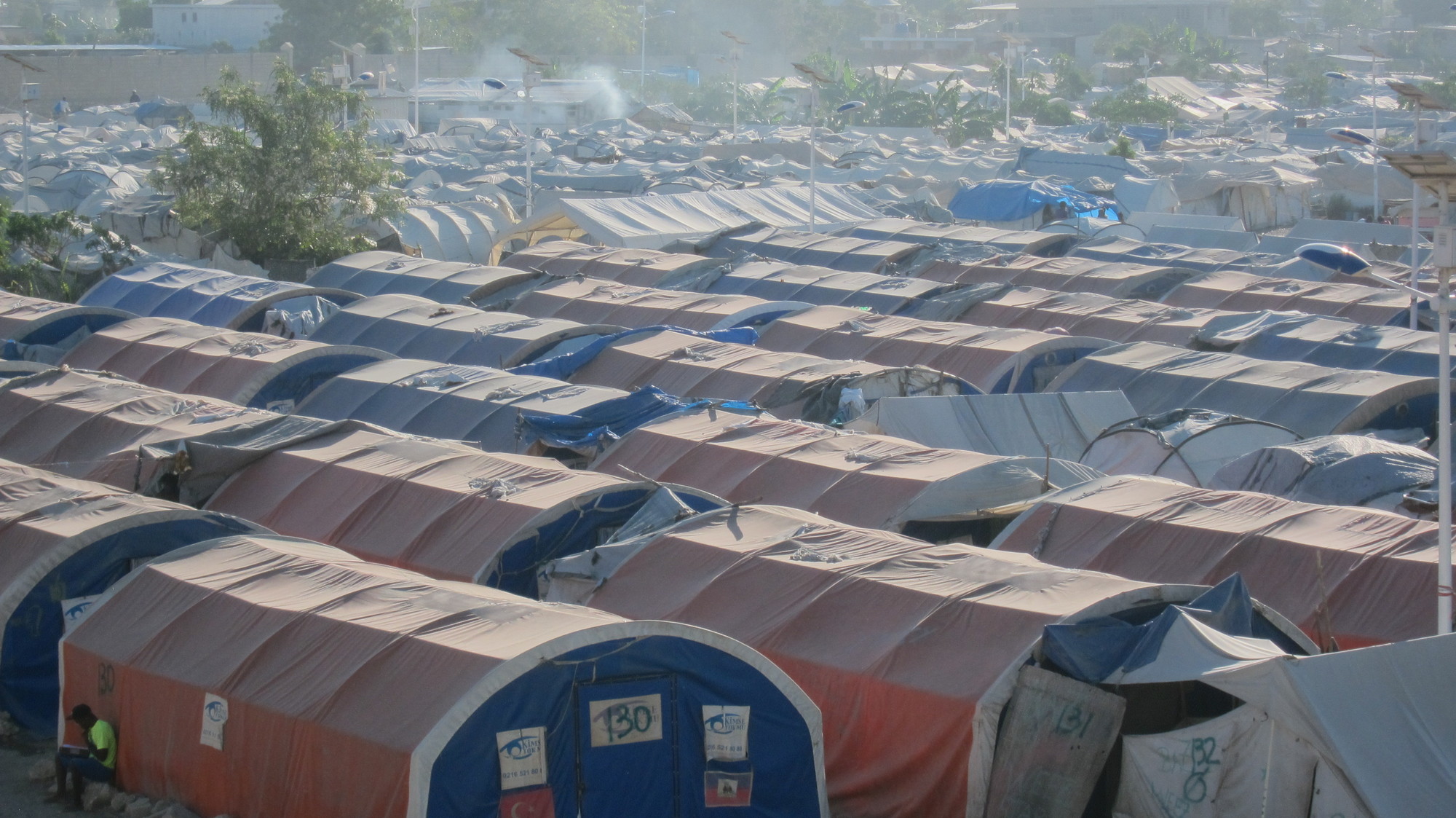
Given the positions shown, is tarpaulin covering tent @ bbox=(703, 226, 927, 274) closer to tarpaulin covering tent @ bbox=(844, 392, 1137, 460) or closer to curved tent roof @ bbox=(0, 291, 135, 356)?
tarpaulin covering tent @ bbox=(844, 392, 1137, 460)

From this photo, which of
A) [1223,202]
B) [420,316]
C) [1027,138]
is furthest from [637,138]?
[420,316]

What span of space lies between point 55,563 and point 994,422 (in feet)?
36.7

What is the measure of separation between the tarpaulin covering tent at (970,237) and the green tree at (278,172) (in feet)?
40.3

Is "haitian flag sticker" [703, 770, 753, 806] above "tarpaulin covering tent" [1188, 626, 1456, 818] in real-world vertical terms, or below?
below

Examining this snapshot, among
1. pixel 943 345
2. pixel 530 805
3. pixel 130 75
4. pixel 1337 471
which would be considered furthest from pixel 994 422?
pixel 130 75

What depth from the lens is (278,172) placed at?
31828 mm

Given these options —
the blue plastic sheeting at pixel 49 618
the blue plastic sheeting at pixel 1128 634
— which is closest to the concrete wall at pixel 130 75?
the blue plastic sheeting at pixel 49 618

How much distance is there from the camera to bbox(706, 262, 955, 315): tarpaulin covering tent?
94.5ft

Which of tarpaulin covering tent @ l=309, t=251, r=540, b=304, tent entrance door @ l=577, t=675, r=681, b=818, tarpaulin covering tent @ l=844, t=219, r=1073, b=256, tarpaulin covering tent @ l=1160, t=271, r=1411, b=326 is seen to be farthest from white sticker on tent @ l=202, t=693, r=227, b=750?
tarpaulin covering tent @ l=844, t=219, r=1073, b=256

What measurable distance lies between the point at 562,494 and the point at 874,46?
392 feet

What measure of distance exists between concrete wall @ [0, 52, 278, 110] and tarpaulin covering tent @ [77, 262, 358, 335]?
55187 mm

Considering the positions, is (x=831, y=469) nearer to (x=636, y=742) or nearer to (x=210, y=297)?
(x=636, y=742)

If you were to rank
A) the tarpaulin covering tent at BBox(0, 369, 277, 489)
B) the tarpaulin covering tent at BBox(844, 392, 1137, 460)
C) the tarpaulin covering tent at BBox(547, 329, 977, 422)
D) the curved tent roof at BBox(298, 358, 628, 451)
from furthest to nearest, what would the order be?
the tarpaulin covering tent at BBox(547, 329, 977, 422)
the curved tent roof at BBox(298, 358, 628, 451)
the tarpaulin covering tent at BBox(844, 392, 1137, 460)
the tarpaulin covering tent at BBox(0, 369, 277, 489)

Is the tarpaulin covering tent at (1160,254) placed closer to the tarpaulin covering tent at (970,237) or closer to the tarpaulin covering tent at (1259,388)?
the tarpaulin covering tent at (970,237)
